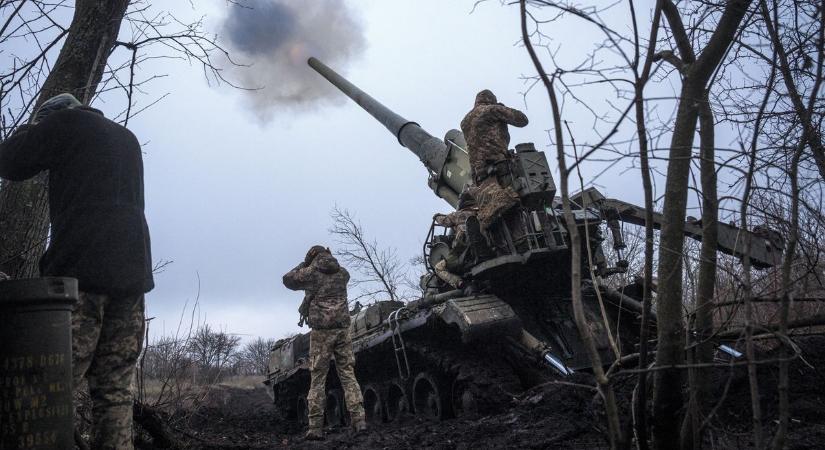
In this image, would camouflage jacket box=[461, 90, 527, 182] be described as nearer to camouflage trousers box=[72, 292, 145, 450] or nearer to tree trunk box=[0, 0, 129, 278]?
tree trunk box=[0, 0, 129, 278]

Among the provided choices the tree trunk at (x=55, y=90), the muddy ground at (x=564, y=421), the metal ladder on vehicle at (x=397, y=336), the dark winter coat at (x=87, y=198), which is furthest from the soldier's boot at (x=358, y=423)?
the dark winter coat at (x=87, y=198)

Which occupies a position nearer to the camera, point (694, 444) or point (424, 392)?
point (694, 444)

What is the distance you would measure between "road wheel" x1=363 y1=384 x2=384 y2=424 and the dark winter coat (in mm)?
7245

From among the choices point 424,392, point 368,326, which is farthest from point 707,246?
point 368,326

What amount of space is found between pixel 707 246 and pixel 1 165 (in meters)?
3.29

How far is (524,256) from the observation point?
719 cm

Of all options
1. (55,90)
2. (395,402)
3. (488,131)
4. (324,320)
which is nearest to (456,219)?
(488,131)

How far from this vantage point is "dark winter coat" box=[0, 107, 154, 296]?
11.3 feet

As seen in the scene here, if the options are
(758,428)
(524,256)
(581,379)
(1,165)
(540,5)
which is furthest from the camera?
(524,256)

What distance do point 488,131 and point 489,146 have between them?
0.16 meters

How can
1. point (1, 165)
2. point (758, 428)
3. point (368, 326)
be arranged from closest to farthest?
1. point (758, 428)
2. point (1, 165)
3. point (368, 326)

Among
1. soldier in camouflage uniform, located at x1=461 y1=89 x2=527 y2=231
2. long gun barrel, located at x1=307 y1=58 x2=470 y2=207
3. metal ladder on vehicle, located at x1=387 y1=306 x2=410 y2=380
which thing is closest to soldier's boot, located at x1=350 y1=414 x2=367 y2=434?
metal ladder on vehicle, located at x1=387 y1=306 x2=410 y2=380

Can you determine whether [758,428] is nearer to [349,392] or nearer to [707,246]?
[707,246]

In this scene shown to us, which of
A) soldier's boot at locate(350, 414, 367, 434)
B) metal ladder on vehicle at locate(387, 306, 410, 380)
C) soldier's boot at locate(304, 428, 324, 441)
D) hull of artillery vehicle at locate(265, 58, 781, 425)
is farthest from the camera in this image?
metal ladder on vehicle at locate(387, 306, 410, 380)
